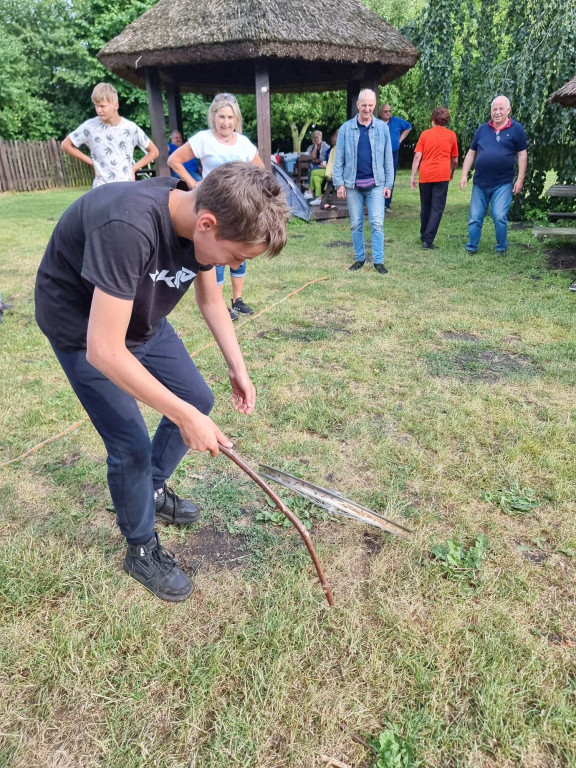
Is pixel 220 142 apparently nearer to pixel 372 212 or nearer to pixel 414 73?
pixel 372 212

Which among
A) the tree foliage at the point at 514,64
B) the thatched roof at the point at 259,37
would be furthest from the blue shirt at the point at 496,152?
the thatched roof at the point at 259,37

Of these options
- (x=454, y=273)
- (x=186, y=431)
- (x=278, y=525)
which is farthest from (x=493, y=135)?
(x=186, y=431)

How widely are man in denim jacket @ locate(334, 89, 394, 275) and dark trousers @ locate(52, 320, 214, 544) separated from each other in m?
4.48

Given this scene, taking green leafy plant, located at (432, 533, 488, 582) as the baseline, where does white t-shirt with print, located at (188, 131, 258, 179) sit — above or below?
above

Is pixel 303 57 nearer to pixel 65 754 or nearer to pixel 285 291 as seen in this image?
pixel 285 291

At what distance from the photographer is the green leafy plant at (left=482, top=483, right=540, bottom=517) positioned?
246cm

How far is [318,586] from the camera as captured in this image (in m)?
2.07

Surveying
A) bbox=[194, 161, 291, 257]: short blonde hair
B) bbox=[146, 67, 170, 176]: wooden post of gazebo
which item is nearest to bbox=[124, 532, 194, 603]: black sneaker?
bbox=[194, 161, 291, 257]: short blonde hair

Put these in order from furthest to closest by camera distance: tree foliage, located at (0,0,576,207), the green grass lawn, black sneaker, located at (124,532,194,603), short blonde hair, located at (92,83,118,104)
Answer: tree foliage, located at (0,0,576,207) < short blonde hair, located at (92,83,118,104) < black sneaker, located at (124,532,194,603) < the green grass lawn

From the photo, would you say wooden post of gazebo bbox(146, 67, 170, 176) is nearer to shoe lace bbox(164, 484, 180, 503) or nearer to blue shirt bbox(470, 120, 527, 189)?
blue shirt bbox(470, 120, 527, 189)

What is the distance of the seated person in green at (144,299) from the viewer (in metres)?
1.43

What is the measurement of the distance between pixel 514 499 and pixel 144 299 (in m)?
1.91

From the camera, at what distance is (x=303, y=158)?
45.7 ft

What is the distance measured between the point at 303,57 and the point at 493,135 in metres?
4.04
